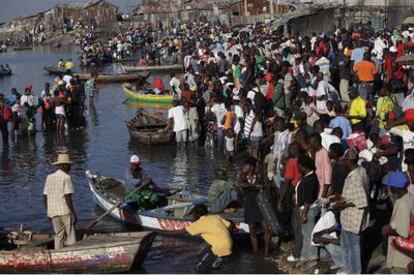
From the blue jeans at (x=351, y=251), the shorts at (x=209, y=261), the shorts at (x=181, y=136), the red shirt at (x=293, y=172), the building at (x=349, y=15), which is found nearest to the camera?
the blue jeans at (x=351, y=251)

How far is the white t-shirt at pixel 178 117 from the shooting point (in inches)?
966

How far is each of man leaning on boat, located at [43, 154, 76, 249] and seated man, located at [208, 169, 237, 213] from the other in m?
2.92

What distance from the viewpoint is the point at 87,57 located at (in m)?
68.4

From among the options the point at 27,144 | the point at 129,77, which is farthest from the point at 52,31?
the point at 27,144

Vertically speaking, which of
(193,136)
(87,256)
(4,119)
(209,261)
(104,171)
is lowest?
(104,171)

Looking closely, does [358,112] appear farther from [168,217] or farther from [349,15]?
[349,15]

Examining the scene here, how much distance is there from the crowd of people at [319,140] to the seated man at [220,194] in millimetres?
22

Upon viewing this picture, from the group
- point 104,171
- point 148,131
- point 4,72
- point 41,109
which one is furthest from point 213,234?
point 4,72

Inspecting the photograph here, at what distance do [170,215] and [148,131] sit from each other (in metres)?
11.1

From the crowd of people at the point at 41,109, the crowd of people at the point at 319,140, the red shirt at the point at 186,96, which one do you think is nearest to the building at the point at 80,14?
the crowd of people at the point at 41,109

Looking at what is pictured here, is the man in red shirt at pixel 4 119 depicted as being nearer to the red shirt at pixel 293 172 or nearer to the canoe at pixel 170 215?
the canoe at pixel 170 215

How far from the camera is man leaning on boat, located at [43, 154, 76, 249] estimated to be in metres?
13.7

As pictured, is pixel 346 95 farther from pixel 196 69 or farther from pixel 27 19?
pixel 27 19

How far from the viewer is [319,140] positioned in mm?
13008
